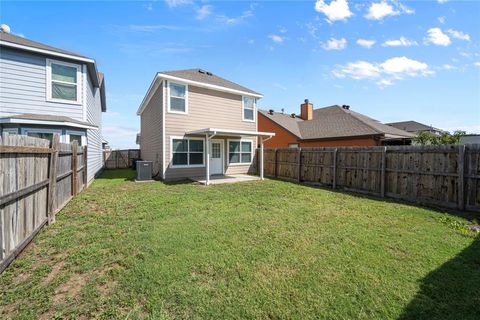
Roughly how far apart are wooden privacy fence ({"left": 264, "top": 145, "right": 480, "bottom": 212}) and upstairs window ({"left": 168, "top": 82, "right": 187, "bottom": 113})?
6468 mm

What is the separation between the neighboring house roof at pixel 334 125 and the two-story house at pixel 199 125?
249 inches

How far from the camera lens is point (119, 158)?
21.4 m

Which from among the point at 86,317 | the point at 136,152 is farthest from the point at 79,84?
the point at 136,152

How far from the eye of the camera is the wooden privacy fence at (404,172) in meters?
6.10

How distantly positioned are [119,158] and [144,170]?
1187 centimetres

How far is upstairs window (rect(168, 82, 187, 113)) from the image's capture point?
11445mm

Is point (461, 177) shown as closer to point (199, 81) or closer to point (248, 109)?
point (248, 109)

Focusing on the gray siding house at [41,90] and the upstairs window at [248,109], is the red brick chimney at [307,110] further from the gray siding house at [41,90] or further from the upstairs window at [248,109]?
the gray siding house at [41,90]

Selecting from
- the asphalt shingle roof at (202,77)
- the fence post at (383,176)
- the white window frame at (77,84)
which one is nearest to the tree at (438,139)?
the fence post at (383,176)

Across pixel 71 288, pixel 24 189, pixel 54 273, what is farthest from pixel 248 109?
pixel 71 288

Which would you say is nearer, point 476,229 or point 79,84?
point 476,229

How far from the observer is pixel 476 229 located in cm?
482

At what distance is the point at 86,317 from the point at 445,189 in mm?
8573

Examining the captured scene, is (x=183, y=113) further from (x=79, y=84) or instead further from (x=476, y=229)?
(x=476, y=229)
